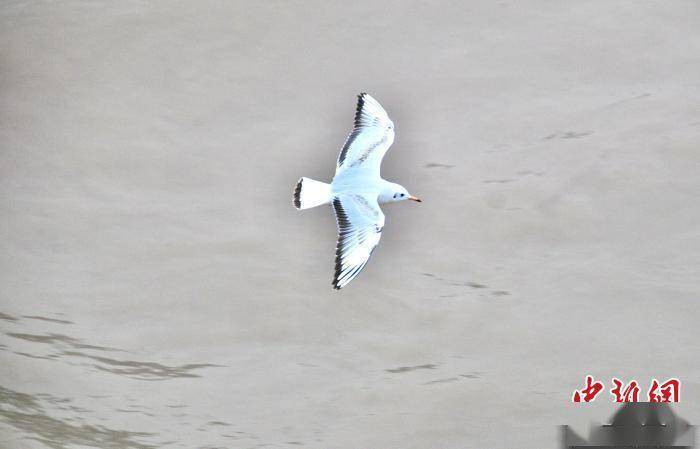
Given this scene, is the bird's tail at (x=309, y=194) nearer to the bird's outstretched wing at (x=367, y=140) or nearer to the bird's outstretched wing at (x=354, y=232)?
the bird's outstretched wing at (x=354, y=232)

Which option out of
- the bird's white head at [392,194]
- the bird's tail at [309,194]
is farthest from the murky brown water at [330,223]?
the bird's tail at [309,194]

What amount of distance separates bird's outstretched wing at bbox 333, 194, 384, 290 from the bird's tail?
8 cm

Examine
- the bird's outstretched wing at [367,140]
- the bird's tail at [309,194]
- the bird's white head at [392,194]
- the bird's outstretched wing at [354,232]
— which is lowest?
the bird's outstretched wing at [354,232]

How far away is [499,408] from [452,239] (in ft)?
5.20

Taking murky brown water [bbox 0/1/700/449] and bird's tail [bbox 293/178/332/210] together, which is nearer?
murky brown water [bbox 0/1/700/449]

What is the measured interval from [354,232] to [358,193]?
311 millimetres

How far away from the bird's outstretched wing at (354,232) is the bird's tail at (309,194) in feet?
0.26

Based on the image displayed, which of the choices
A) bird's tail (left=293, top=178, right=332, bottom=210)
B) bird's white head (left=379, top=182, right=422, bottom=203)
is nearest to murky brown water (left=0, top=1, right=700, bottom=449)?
bird's white head (left=379, top=182, right=422, bottom=203)

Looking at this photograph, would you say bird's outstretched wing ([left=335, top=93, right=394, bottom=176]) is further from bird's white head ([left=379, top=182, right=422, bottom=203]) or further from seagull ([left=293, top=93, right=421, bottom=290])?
bird's white head ([left=379, top=182, right=422, bottom=203])

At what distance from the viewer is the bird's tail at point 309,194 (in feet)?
23.4

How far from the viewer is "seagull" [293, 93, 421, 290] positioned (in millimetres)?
6922

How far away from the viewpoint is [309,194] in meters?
7.14

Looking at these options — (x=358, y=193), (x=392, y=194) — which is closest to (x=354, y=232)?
(x=358, y=193)

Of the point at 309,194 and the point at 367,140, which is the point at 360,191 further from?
the point at 367,140
